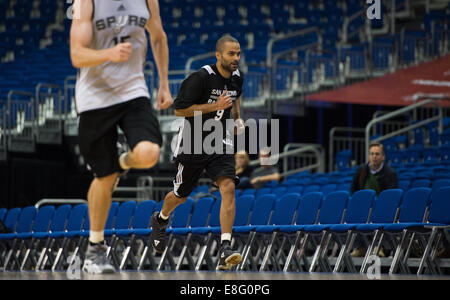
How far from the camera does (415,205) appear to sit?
804cm

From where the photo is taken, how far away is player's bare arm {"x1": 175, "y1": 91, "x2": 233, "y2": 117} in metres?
6.02

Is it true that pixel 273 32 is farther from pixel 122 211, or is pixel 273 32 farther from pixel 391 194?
pixel 391 194

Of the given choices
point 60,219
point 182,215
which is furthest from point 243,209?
point 60,219

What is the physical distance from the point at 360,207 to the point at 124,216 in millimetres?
3612

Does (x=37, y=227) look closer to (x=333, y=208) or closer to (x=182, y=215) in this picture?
(x=182, y=215)

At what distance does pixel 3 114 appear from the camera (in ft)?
48.2

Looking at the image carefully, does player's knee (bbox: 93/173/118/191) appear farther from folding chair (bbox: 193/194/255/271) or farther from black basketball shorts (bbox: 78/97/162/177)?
folding chair (bbox: 193/194/255/271)

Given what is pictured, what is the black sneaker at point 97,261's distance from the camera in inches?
175

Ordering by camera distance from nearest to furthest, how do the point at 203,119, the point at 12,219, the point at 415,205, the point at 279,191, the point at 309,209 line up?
the point at 203,119
the point at 415,205
the point at 309,209
the point at 279,191
the point at 12,219

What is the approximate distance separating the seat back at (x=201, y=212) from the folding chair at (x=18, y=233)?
9.72 ft

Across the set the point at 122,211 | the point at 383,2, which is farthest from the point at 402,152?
the point at 383,2

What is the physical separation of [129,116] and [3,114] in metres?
10.7

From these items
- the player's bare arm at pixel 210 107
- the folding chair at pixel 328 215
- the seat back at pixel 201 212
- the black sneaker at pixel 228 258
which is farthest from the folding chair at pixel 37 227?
the black sneaker at pixel 228 258

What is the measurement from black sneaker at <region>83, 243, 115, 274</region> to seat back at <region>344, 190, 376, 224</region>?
439cm
